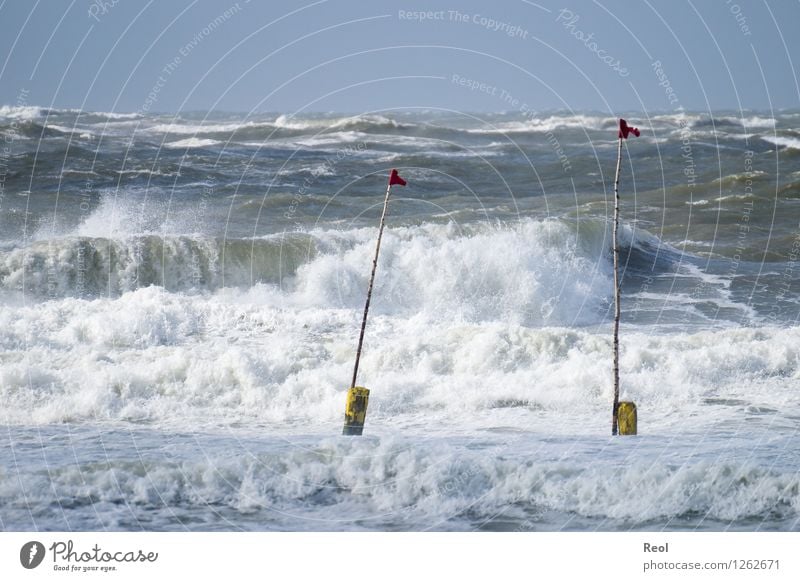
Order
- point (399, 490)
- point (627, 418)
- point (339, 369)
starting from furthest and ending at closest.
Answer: point (339, 369) < point (627, 418) < point (399, 490)

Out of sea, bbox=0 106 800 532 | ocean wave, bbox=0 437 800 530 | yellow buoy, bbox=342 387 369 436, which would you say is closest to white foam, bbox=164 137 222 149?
sea, bbox=0 106 800 532

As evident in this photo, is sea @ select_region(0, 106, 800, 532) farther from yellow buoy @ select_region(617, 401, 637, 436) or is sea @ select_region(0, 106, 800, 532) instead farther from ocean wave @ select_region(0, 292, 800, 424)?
yellow buoy @ select_region(617, 401, 637, 436)

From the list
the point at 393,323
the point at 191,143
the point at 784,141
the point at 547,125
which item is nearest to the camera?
the point at 393,323

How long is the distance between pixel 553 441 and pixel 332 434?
2584 mm

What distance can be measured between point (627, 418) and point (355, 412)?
10.3 ft

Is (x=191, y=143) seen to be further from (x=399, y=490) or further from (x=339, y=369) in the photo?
(x=399, y=490)

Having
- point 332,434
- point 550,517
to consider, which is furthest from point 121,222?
point 550,517

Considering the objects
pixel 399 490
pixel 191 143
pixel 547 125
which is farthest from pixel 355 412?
pixel 547 125

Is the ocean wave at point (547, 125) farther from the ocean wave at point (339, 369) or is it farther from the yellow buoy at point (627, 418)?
the yellow buoy at point (627, 418)

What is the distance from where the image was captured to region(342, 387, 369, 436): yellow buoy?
12.3m

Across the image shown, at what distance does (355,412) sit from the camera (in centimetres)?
1241

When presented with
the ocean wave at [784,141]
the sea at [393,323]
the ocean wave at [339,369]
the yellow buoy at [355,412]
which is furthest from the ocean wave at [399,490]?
the ocean wave at [784,141]

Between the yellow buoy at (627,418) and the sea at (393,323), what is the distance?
0.58 ft

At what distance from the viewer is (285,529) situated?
1017 centimetres
